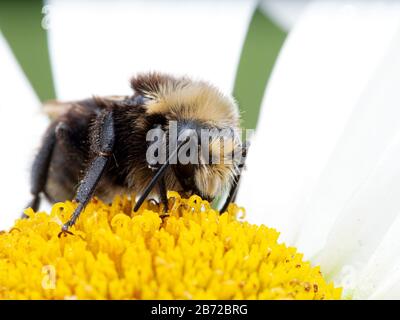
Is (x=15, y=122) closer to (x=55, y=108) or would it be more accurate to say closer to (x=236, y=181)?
(x=55, y=108)

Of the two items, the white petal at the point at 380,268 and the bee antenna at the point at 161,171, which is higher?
the bee antenna at the point at 161,171

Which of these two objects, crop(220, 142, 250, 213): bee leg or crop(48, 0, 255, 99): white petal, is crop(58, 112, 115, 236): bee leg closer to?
crop(220, 142, 250, 213): bee leg

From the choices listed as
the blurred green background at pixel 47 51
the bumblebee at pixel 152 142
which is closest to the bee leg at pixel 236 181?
the bumblebee at pixel 152 142

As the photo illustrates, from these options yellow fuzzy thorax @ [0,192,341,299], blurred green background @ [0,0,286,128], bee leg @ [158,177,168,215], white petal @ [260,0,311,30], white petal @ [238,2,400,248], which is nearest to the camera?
yellow fuzzy thorax @ [0,192,341,299]

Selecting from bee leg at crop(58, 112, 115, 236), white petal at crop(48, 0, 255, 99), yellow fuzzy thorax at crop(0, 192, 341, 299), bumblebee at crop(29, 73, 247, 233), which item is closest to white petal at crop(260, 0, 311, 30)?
white petal at crop(48, 0, 255, 99)

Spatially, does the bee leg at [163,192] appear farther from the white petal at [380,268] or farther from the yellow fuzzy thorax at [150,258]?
the white petal at [380,268]

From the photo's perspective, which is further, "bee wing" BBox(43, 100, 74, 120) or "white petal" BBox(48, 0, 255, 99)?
"white petal" BBox(48, 0, 255, 99)
